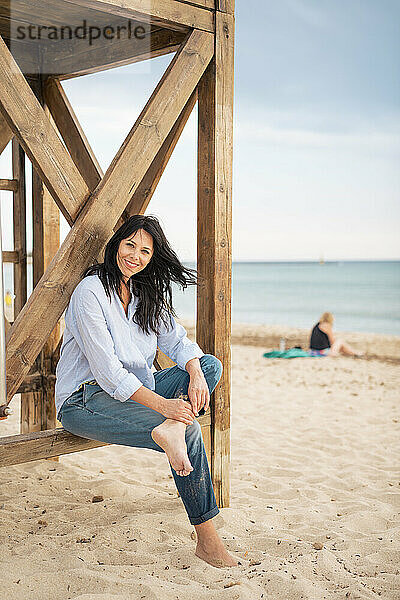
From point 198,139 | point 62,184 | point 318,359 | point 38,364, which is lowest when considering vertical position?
point 318,359

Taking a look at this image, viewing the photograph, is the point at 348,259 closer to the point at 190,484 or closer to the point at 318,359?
the point at 318,359

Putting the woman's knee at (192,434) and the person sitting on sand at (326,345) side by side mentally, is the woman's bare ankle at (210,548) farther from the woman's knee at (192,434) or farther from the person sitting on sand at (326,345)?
the person sitting on sand at (326,345)

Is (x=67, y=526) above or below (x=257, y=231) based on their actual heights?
below

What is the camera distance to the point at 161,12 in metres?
3.11

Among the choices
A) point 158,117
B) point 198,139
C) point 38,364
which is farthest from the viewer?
point 38,364

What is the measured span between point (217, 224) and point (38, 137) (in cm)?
102

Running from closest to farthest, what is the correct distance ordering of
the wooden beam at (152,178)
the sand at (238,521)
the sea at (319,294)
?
the sand at (238,521), the wooden beam at (152,178), the sea at (319,294)

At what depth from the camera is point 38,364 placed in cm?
419

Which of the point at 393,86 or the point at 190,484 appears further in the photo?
the point at 393,86

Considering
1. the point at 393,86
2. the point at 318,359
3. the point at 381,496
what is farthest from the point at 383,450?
the point at 393,86

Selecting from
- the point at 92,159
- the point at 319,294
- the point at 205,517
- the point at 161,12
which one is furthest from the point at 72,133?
the point at 319,294

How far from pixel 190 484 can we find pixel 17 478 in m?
1.57

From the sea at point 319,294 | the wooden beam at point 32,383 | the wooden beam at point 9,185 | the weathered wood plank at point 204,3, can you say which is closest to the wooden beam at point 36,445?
the wooden beam at point 32,383

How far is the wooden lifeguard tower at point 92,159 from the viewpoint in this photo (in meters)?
2.88
